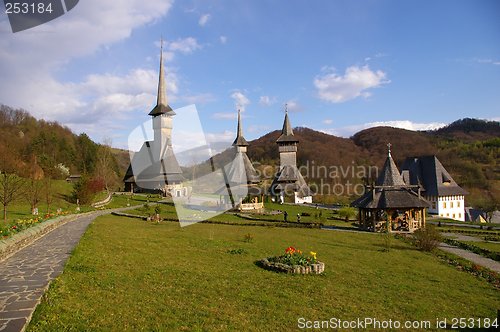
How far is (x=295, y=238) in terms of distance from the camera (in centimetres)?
2061

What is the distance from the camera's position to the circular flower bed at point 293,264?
37.7 feet

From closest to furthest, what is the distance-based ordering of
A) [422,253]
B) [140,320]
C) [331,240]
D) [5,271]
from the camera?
[140,320] < [5,271] < [422,253] < [331,240]

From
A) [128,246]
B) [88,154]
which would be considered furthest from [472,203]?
[88,154]

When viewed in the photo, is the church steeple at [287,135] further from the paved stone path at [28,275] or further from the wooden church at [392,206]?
the paved stone path at [28,275]

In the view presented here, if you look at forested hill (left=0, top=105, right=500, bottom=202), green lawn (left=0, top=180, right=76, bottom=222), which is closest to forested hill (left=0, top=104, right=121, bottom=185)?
forested hill (left=0, top=105, right=500, bottom=202)

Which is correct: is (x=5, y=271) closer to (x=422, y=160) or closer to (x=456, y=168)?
(x=422, y=160)

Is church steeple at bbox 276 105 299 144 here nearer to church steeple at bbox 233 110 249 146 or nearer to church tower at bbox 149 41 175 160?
church steeple at bbox 233 110 249 146

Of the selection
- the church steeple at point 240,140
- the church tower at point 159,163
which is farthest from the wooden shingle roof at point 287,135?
the church tower at point 159,163

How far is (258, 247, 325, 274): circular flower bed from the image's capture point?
11.5m

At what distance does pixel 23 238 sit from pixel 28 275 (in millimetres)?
5397

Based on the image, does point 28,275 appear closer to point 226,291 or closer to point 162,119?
point 226,291

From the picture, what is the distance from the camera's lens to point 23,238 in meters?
12.9

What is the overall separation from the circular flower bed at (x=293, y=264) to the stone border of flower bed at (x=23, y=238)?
811cm

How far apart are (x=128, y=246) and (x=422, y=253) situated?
45.6 ft
